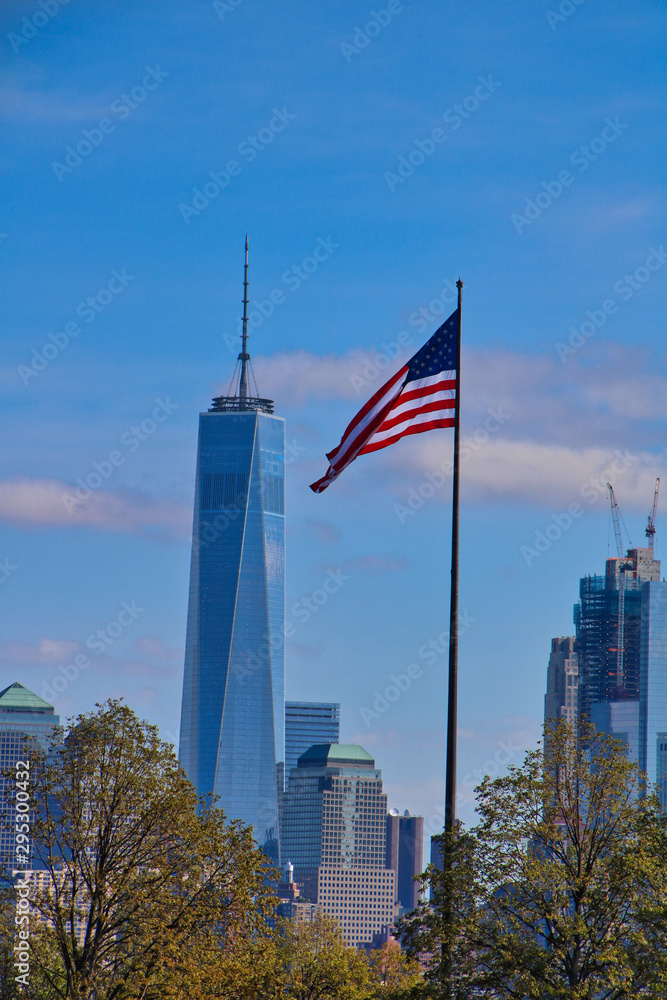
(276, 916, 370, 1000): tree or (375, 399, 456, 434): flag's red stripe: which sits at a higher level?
(375, 399, 456, 434): flag's red stripe

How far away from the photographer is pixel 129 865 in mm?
52375

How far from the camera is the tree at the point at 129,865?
167 ft

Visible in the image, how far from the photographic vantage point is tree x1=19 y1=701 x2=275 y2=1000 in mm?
51031

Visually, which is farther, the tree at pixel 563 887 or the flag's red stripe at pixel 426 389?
the flag's red stripe at pixel 426 389

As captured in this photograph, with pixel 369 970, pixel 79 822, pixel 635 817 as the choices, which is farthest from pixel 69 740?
pixel 369 970

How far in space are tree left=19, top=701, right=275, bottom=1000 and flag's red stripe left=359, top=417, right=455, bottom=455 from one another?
11854mm

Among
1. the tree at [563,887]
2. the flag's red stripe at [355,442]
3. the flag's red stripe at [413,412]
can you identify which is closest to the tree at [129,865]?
the tree at [563,887]

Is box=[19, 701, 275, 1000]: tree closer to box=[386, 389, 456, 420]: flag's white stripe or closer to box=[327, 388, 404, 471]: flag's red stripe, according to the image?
box=[327, 388, 404, 471]: flag's red stripe

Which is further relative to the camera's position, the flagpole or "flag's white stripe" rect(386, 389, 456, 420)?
"flag's white stripe" rect(386, 389, 456, 420)

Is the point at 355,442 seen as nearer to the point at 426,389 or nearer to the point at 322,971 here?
the point at 426,389

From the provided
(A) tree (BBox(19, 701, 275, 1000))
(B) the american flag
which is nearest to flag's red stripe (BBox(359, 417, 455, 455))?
(B) the american flag

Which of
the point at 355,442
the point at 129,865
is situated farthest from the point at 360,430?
the point at 129,865

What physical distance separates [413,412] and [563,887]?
14.1 m

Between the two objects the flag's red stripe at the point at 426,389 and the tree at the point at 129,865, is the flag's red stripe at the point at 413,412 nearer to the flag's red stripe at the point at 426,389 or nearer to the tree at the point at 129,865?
the flag's red stripe at the point at 426,389
